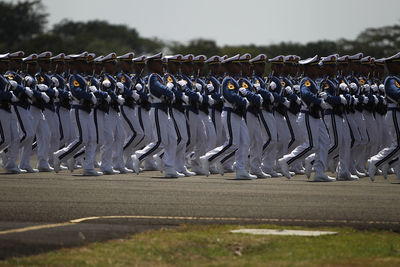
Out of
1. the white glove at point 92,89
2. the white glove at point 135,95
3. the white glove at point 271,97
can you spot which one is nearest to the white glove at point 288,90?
the white glove at point 271,97

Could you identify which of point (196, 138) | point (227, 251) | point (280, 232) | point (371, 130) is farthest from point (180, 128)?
point (227, 251)

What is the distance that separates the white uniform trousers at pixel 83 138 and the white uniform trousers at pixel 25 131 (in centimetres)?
103

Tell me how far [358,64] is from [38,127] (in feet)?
22.9

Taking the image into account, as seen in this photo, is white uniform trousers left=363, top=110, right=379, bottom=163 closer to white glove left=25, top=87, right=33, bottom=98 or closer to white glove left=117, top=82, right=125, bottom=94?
white glove left=117, top=82, right=125, bottom=94

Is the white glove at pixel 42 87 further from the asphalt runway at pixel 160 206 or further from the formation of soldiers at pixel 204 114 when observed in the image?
the asphalt runway at pixel 160 206

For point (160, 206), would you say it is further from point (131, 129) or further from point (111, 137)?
point (131, 129)

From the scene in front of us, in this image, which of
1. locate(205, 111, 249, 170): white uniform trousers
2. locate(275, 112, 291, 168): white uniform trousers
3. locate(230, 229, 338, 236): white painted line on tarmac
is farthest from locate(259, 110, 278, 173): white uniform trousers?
locate(230, 229, 338, 236): white painted line on tarmac

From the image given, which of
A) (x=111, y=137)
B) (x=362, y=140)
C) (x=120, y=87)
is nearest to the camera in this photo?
(x=362, y=140)

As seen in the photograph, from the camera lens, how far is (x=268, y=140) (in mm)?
20453

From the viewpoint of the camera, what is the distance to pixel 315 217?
12.0 m

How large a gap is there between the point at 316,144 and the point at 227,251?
31.4 ft

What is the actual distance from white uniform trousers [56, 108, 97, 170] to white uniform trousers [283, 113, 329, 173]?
4.11 m

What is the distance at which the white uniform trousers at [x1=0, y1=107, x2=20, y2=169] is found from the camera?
2033 cm

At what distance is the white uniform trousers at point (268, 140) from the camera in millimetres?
20453
